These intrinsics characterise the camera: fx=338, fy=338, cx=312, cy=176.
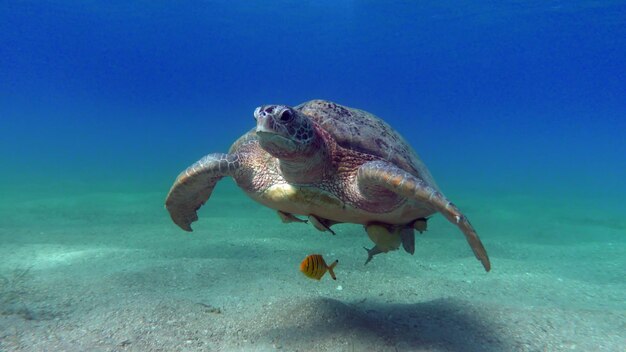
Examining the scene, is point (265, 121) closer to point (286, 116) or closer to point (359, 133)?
point (286, 116)

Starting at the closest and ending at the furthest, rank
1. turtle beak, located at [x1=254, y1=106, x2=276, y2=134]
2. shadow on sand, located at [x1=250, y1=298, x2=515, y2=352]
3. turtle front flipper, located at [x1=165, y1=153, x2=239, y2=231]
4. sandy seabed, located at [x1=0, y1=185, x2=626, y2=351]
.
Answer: turtle beak, located at [x1=254, y1=106, x2=276, y2=134]
shadow on sand, located at [x1=250, y1=298, x2=515, y2=352]
sandy seabed, located at [x1=0, y1=185, x2=626, y2=351]
turtle front flipper, located at [x1=165, y1=153, x2=239, y2=231]

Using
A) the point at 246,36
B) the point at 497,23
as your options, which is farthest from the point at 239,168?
the point at 246,36

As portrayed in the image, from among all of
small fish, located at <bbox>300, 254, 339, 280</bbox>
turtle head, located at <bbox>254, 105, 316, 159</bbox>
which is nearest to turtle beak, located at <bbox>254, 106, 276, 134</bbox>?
turtle head, located at <bbox>254, 105, 316, 159</bbox>

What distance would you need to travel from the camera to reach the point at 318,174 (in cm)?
413

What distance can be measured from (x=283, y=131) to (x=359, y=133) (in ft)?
4.55

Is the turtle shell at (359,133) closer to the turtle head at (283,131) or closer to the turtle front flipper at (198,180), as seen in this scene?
the turtle head at (283,131)

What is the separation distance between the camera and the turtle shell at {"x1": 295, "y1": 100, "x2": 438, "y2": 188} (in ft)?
14.4

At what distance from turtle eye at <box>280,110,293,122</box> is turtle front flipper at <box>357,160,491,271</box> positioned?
100 cm

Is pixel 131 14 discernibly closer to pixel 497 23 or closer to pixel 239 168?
pixel 497 23

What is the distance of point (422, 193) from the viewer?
11.5 feet

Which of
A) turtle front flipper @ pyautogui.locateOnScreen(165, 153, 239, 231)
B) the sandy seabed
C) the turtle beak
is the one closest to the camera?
the turtle beak

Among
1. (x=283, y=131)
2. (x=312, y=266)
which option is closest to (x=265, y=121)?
(x=283, y=131)

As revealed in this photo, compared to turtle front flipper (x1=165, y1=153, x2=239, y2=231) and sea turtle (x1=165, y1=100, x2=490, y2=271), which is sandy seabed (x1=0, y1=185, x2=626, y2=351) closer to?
sea turtle (x1=165, y1=100, x2=490, y2=271)

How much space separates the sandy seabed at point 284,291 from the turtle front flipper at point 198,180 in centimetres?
135
